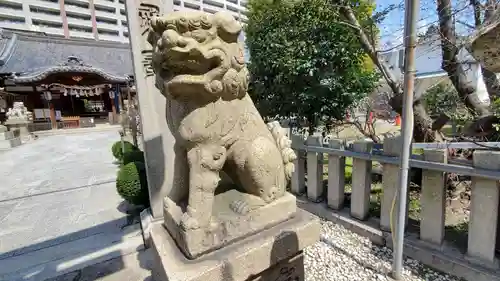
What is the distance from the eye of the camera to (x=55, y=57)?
59.3ft

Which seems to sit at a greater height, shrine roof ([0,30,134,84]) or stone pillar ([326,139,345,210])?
shrine roof ([0,30,134,84])

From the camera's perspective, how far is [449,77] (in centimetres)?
325

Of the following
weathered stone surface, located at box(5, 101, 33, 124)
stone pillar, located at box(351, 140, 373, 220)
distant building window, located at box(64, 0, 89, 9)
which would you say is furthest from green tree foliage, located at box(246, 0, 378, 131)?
distant building window, located at box(64, 0, 89, 9)

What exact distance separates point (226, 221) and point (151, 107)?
6.01 feet

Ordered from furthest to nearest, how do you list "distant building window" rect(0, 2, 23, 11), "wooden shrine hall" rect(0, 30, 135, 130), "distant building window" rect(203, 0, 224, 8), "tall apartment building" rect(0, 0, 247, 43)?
"distant building window" rect(203, 0, 224, 8), "tall apartment building" rect(0, 0, 247, 43), "distant building window" rect(0, 2, 23, 11), "wooden shrine hall" rect(0, 30, 135, 130)

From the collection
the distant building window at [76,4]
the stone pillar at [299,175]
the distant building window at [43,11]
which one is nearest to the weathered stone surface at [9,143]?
the stone pillar at [299,175]

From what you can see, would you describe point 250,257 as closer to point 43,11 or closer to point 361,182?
point 361,182

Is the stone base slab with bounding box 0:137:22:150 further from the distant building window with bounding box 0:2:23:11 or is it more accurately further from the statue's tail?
the distant building window with bounding box 0:2:23:11

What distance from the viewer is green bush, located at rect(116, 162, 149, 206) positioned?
332 cm

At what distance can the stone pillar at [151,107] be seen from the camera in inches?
108

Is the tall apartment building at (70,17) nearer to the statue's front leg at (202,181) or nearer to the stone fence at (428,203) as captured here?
the stone fence at (428,203)

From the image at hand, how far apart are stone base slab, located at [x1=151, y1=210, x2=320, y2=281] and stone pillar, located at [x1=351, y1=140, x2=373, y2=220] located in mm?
1196

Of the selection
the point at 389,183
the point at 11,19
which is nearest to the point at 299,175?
the point at 389,183

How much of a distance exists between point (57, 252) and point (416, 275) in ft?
12.1
